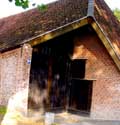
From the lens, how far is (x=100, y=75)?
17656mm

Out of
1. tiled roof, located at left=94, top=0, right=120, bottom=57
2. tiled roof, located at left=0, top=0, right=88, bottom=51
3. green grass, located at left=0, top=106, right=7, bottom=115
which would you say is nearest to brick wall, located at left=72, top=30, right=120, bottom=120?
tiled roof, located at left=94, top=0, right=120, bottom=57

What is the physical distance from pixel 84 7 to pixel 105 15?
170 cm

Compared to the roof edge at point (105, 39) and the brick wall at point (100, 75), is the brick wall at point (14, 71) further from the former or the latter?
the brick wall at point (100, 75)

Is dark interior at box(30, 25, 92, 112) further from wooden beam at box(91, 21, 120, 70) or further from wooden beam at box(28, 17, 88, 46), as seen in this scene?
wooden beam at box(91, 21, 120, 70)

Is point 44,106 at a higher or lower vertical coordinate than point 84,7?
lower

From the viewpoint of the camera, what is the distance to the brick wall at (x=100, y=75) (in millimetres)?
17203

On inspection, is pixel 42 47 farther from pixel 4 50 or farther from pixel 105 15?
pixel 105 15

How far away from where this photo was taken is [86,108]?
18.2 metres

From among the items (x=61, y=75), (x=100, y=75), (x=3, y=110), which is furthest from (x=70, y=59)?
(x=3, y=110)

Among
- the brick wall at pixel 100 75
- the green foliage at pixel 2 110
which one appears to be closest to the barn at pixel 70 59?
the brick wall at pixel 100 75

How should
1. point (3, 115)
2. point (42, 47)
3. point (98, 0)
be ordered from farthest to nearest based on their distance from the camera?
point (98, 0)
point (42, 47)
point (3, 115)

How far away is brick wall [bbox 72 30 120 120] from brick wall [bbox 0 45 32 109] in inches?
136

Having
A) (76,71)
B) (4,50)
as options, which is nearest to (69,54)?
(76,71)

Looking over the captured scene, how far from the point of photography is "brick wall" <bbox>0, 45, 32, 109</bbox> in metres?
16.0
